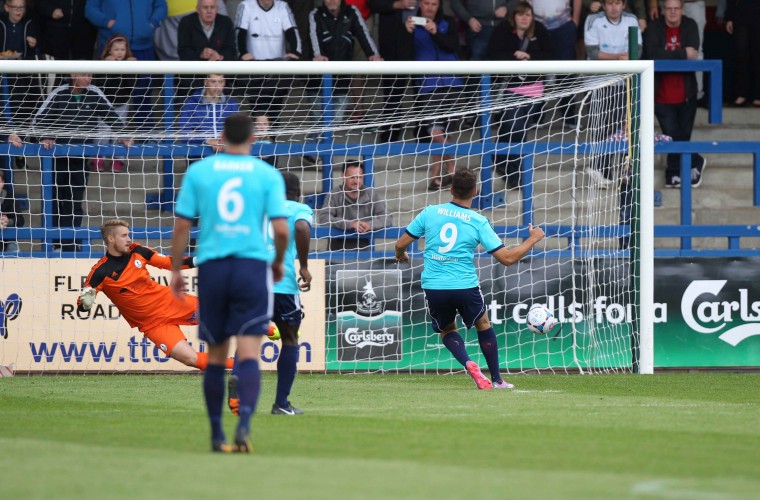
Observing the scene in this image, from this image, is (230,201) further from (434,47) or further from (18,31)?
(434,47)

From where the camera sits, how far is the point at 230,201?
21.2 ft

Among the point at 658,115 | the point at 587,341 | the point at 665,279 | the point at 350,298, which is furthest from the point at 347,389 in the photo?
the point at 658,115

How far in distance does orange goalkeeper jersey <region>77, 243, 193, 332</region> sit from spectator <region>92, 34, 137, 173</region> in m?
2.71

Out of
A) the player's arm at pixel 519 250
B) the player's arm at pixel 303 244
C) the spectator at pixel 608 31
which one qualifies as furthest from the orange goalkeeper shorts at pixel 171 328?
the spectator at pixel 608 31

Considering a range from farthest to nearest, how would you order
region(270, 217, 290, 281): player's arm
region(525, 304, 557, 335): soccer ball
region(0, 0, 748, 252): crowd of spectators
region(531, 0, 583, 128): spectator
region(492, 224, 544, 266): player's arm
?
region(531, 0, 583, 128): spectator
region(0, 0, 748, 252): crowd of spectators
region(525, 304, 557, 335): soccer ball
region(492, 224, 544, 266): player's arm
region(270, 217, 290, 281): player's arm

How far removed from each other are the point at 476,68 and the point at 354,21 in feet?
11.4

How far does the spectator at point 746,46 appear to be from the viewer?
17359mm

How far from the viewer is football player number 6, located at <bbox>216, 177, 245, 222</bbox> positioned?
6.46 metres

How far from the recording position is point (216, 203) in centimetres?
647

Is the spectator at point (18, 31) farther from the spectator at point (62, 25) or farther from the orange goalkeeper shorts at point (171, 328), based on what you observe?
the orange goalkeeper shorts at point (171, 328)

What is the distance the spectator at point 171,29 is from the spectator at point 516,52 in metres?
3.67

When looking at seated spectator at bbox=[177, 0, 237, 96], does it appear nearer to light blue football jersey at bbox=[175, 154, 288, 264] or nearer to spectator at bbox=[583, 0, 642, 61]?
spectator at bbox=[583, 0, 642, 61]

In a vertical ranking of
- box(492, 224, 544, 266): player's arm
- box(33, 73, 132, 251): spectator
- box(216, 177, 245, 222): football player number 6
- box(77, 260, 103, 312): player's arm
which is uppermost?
box(33, 73, 132, 251): spectator

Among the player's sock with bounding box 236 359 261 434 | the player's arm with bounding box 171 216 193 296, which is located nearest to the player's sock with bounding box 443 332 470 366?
the player's sock with bounding box 236 359 261 434
